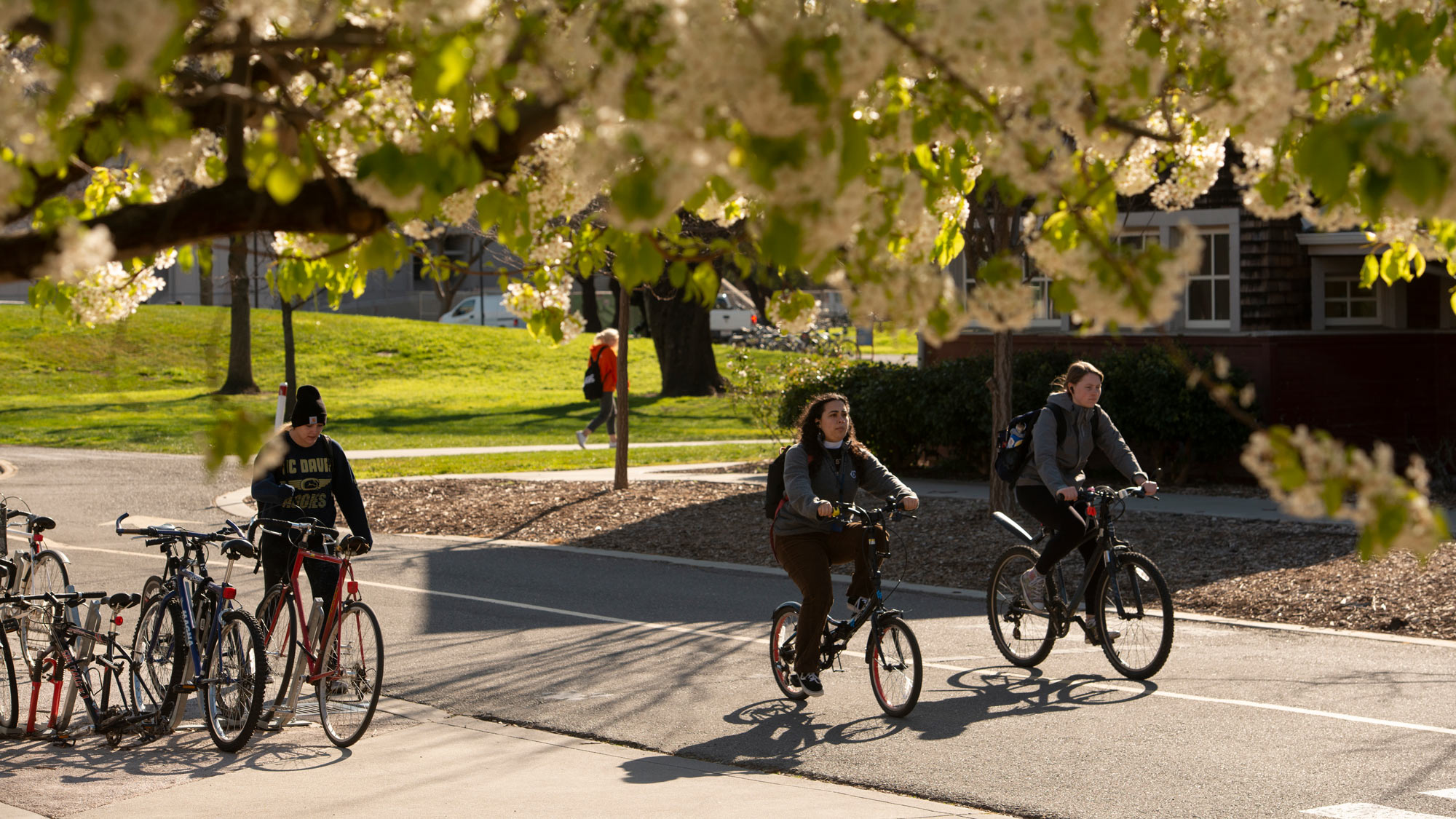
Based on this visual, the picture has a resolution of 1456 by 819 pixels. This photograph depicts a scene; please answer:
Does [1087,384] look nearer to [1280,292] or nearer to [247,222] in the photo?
[247,222]

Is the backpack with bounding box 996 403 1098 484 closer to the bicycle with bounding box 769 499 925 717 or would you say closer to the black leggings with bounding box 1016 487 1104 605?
the black leggings with bounding box 1016 487 1104 605

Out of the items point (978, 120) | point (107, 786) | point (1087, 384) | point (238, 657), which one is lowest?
point (107, 786)

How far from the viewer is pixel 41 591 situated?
374 inches

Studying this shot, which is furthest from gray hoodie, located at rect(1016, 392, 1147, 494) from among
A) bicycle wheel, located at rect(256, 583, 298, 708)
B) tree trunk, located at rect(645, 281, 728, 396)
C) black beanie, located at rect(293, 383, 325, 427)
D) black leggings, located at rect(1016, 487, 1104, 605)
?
tree trunk, located at rect(645, 281, 728, 396)

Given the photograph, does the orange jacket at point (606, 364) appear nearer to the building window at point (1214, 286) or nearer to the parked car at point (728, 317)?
the building window at point (1214, 286)

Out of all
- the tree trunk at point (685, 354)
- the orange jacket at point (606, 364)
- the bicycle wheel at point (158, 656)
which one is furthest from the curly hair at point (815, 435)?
the tree trunk at point (685, 354)

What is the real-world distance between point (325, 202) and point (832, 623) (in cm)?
491

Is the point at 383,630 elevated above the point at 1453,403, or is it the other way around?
the point at 1453,403

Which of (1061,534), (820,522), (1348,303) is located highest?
(1348,303)

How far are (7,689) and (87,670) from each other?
538 mm

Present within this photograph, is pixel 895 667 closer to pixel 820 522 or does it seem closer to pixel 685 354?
pixel 820 522

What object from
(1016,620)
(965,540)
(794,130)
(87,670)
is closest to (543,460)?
(965,540)

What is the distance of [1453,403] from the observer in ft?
64.4

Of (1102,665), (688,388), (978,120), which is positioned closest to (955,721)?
(1102,665)
